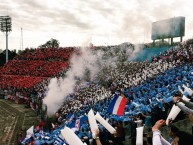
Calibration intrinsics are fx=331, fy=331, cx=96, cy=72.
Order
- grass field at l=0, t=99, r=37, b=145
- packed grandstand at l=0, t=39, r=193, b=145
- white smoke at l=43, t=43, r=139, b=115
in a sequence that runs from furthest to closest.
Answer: white smoke at l=43, t=43, r=139, b=115 → grass field at l=0, t=99, r=37, b=145 → packed grandstand at l=0, t=39, r=193, b=145

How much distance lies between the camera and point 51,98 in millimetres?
27266

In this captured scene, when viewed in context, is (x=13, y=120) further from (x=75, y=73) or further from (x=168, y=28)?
(x=168, y=28)

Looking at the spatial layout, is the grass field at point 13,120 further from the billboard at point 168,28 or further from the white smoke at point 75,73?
the billboard at point 168,28

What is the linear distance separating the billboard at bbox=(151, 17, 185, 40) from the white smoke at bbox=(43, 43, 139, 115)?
3.61 metres

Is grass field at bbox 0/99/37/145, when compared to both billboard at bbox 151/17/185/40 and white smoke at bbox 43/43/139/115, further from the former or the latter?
billboard at bbox 151/17/185/40

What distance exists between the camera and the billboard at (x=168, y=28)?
1281 inches

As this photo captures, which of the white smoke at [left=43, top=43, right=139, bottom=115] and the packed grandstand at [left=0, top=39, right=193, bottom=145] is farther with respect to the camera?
the white smoke at [left=43, top=43, right=139, bottom=115]

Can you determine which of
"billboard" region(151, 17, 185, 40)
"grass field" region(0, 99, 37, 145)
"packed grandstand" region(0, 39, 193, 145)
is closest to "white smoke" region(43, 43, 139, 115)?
"packed grandstand" region(0, 39, 193, 145)

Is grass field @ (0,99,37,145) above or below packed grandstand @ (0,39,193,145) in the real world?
below

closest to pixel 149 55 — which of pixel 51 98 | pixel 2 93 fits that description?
pixel 51 98

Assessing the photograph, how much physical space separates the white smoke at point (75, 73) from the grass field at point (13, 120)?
80.3 inches

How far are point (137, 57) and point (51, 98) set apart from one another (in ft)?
39.2

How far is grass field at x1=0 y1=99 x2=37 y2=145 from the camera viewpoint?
67.8ft

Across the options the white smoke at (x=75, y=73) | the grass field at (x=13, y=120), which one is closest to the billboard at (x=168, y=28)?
the white smoke at (x=75, y=73)
